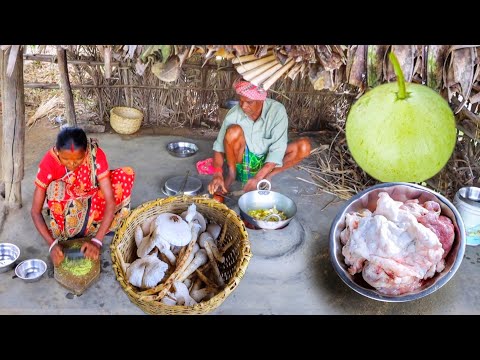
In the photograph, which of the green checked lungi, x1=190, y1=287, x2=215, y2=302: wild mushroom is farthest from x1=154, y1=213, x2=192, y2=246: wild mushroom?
the green checked lungi

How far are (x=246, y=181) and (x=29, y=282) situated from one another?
2.16 meters

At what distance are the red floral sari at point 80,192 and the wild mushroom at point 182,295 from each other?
66 centimetres

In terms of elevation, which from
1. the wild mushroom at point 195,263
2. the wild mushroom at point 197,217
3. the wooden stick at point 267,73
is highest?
the wooden stick at point 267,73

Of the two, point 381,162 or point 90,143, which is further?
point 90,143

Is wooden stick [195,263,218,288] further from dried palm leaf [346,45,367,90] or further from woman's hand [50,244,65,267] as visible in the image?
dried palm leaf [346,45,367,90]

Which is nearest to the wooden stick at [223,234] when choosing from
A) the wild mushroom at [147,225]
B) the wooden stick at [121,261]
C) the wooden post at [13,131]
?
the wild mushroom at [147,225]

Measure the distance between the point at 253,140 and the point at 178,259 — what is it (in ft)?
4.95

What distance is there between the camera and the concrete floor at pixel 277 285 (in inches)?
121

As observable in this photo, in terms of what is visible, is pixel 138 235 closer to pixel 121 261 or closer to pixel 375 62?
pixel 121 261

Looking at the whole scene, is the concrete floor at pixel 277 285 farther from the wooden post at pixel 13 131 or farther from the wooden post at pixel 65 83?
the wooden post at pixel 65 83

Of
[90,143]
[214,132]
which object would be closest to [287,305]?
[90,143]

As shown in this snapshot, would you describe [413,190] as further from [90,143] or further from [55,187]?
[55,187]

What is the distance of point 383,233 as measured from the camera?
2877 mm

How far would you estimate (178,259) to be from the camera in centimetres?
308
